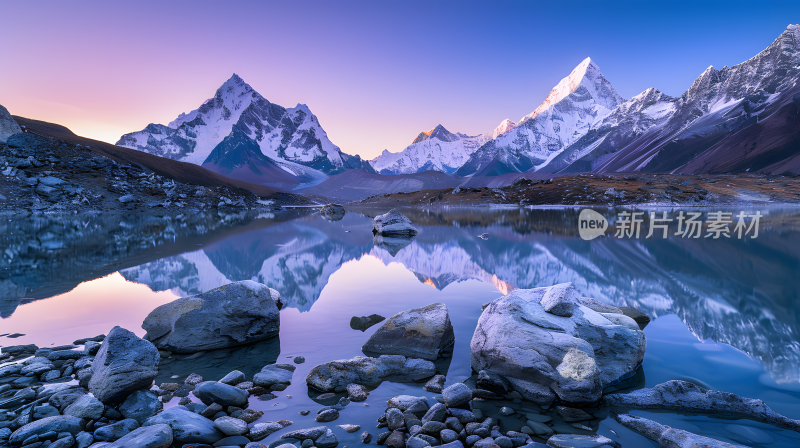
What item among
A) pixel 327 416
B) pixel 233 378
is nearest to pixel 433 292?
pixel 233 378

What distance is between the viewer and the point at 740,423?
6.09 m

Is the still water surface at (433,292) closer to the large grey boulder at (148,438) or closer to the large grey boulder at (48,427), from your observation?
the large grey boulder at (148,438)

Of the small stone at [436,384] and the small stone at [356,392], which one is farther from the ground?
the small stone at [436,384]

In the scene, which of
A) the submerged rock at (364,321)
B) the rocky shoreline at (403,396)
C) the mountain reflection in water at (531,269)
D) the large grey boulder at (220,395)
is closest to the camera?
the rocky shoreline at (403,396)

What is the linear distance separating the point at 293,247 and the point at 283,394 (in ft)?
78.0

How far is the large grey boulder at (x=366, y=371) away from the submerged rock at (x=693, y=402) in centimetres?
353

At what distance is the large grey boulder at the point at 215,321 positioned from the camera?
370 inches

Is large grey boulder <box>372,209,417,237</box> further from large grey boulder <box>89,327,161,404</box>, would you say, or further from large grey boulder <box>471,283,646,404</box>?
large grey boulder <box>89,327,161,404</box>

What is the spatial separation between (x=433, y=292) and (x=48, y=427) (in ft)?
38.5

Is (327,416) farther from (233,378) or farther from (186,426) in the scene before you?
(233,378)

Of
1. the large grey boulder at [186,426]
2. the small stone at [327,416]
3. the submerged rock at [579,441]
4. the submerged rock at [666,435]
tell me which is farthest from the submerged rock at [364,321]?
the submerged rock at [666,435]

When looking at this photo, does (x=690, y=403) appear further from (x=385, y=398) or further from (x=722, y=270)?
(x=722, y=270)

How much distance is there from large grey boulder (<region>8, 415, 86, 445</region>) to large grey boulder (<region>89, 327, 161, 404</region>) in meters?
0.67

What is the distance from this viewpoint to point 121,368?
6.58m
